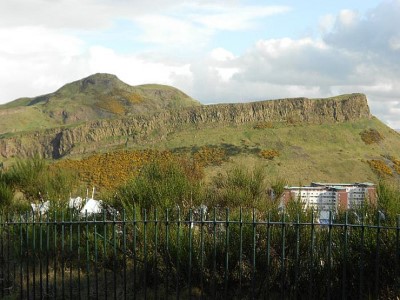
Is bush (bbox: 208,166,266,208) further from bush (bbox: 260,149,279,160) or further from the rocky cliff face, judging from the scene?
the rocky cliff face

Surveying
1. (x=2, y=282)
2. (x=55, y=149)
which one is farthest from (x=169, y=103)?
(x=2, y=282)

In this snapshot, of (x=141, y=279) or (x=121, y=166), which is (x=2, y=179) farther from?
(x=121, y=166)

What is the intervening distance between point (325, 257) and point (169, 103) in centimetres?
13732

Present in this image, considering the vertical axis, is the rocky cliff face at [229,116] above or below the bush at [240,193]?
above

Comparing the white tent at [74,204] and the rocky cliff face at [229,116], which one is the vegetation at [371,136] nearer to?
the rocky cliff face at [229,116]

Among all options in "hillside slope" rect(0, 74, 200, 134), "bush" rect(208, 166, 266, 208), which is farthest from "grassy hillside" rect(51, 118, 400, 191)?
"hillside slope" rect(0, 74, 200, 134)

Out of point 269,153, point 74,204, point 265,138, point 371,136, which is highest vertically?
point 371,136

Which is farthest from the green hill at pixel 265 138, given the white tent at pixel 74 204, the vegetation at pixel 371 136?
the white tent at pixel 74 204

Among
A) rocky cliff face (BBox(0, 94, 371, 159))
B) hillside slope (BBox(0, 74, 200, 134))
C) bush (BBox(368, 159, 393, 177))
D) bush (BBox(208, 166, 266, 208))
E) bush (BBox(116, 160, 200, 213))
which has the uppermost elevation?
hillside slope (BBox(0, 74, 200, 134))

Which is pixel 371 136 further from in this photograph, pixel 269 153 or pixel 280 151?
pixel 269 153

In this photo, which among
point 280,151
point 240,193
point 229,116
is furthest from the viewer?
point 229,116

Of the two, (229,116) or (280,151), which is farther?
(229,116)

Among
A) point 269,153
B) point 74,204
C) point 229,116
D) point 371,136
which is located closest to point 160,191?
point 74,204

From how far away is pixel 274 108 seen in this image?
72.0 metres
